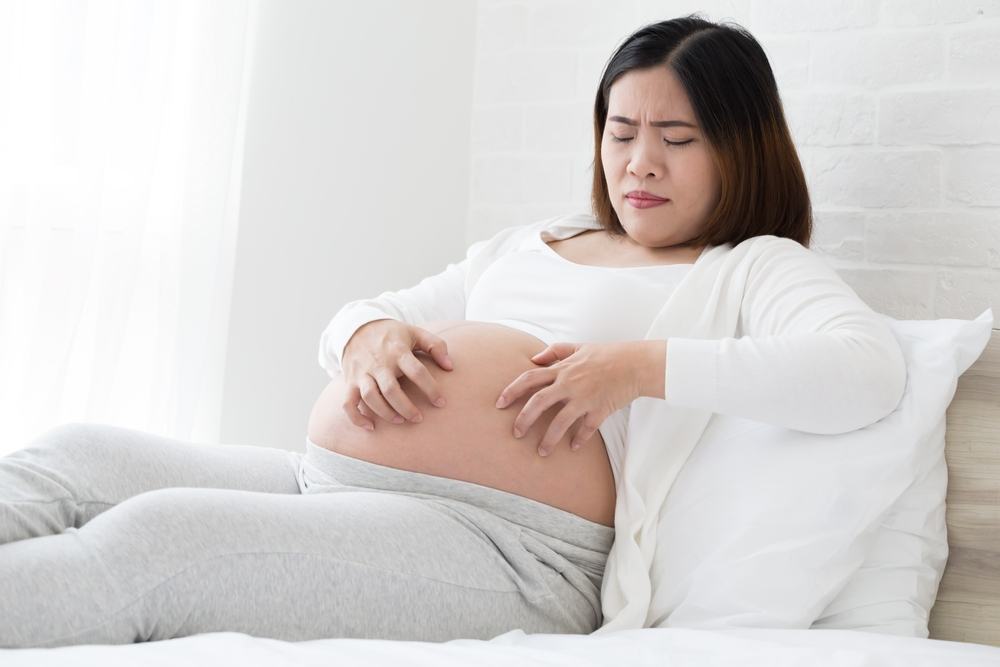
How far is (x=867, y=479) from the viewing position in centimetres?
124

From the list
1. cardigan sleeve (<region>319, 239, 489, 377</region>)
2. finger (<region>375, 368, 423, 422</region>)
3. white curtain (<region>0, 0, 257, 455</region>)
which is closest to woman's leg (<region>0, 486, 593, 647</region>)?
finger (<region>375, 368, 423, 422</region>)

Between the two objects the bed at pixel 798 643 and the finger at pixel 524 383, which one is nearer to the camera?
the bed at pixel 798 643

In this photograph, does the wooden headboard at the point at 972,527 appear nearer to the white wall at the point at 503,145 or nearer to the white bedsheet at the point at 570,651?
the white bedsheet at the point at 570,651

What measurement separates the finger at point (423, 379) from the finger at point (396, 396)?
0.02 metres

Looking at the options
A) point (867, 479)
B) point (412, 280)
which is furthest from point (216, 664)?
point (412, 280)

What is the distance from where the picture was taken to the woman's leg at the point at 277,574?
91 centimetres

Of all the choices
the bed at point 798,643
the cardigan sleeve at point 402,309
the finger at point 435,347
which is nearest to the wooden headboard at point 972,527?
the bed at point 798,643

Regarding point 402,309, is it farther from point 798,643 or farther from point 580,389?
point 798,643

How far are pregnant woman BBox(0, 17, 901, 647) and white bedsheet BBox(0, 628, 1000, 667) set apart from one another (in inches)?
2.6

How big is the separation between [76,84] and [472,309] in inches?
31.9

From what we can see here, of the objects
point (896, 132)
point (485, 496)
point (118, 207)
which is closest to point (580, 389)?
point (485, 496)

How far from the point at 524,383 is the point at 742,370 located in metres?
0.27

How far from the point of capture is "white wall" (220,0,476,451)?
2.15 meters

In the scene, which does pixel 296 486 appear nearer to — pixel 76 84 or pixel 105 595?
pixel 105 595
